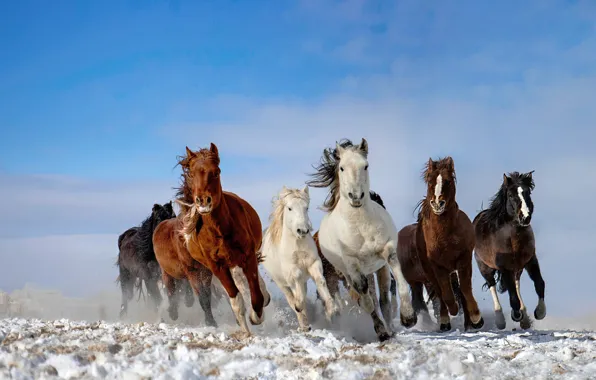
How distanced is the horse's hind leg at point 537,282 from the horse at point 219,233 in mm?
4971

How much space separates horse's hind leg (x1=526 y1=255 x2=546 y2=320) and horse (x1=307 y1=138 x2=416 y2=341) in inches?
130

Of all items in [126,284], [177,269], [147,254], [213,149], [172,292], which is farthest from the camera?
[126,284]

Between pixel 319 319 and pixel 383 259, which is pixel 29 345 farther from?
pixel 319 319

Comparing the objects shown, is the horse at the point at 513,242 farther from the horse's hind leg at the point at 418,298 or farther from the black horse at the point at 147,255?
the black horse at the point at 147,255

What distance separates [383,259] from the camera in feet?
28.7

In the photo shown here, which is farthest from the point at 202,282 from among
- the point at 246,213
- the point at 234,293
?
the point at 234,293

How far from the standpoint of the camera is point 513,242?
11180 millimetres

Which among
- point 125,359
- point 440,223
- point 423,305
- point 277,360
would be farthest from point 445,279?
point 125,359

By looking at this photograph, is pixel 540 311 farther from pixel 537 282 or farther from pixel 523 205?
pixel 523 205

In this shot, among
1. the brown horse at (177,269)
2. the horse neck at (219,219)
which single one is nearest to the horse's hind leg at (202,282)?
the brown horse at (177,269)

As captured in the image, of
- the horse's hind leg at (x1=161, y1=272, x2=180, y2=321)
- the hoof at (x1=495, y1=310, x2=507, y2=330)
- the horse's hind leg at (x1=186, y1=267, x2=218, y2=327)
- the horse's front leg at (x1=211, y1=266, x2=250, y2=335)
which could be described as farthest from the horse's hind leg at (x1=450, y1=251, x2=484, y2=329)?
the horse's hind leg at (x1=161, y1=272, x2=180, y2=321)

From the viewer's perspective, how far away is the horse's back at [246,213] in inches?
345

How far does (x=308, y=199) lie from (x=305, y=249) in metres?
0.70

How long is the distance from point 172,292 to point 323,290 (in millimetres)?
4493
